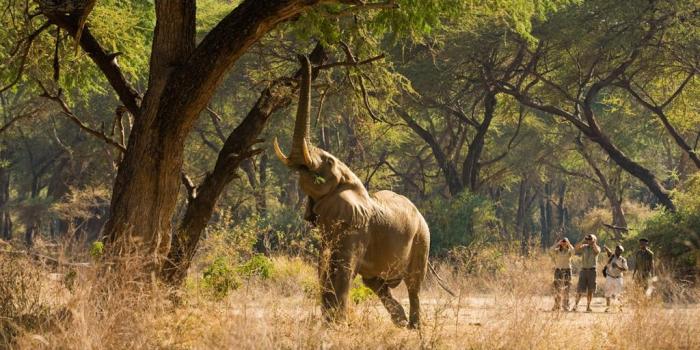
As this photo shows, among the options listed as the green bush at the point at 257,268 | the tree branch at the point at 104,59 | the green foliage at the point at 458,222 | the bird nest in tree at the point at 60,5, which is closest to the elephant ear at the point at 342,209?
the green bush at the point at 257,268

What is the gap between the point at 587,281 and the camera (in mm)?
18781

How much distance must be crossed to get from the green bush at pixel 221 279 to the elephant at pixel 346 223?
4.32 feet

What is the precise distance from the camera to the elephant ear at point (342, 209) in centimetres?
1088

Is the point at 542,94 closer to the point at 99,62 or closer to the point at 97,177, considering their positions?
the point at 97,177

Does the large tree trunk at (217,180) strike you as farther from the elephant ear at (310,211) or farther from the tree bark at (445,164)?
the tree bark at (445,164)

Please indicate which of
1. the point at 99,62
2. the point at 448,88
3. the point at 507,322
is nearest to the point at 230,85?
the point at 448,88

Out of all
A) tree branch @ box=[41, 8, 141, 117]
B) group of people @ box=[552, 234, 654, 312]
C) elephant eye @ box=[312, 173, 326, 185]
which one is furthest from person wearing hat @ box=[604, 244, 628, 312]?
tree branch @ box=[41, 8, 141, 117]

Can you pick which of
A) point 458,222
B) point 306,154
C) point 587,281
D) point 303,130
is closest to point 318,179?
point 306,154

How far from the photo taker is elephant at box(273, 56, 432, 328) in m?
10.6

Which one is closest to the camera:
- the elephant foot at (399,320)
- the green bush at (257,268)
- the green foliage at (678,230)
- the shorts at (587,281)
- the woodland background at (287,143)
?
the woodland background at (287,143)

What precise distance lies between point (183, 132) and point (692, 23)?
18790 mm

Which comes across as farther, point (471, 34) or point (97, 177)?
point (97, 177)

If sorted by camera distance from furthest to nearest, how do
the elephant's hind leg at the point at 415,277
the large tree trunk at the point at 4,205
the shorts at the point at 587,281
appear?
the large tree trunk at the point at 4,205
the shorts at the point at 587,281
the elephant's hind leg at the point at 415,277

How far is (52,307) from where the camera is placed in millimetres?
9883
